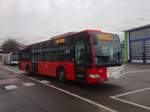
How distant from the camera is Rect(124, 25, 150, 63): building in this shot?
3336 centimetres

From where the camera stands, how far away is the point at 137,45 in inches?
1399

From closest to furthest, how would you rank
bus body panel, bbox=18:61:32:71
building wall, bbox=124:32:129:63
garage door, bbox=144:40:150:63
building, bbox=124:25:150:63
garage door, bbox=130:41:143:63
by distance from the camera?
bus body panel, bbox=18:61:32:71, garage door, bbox=144:40:150:63, building, bbox=124:25:150:63, garage door, bbox=130:41:143:63, building wall, bbox=124:32:129:63

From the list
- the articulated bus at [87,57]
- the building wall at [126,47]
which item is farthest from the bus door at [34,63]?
the building wall at [126,47]

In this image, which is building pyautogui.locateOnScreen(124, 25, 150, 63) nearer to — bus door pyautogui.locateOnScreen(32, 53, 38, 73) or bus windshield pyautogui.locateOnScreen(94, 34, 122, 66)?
bus door pyautogui.locateOnScreen(32, 53, 38, 73)

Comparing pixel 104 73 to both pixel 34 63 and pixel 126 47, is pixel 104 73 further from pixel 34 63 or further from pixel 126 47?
pixel 126 47

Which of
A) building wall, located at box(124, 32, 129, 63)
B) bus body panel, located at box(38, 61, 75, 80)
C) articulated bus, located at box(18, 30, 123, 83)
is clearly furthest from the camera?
building wall, located at box(124, 32, 129, 63)

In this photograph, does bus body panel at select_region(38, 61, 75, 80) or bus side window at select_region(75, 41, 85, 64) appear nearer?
bus side window at select_region(75, 41, 85, 64)

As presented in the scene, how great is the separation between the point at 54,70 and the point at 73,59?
9.69ft

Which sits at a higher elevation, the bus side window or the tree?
the tree

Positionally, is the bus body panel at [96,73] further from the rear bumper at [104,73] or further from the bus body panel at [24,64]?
the bus body panel at [24,64]

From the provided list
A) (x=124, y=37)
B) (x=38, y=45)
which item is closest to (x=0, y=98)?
(x=38, y=45)

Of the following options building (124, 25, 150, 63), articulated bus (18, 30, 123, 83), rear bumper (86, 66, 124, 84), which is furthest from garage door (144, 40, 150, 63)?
rear bumper (86, 66, 124, 84)

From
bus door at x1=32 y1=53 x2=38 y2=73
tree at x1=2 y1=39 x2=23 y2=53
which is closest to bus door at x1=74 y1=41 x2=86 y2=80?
bus door at x1=32 y1=53 x2=38 y2=73

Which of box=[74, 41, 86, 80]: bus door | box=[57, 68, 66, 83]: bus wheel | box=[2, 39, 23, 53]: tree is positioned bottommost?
box=[57, 68, 66, 83]: bus wheel
